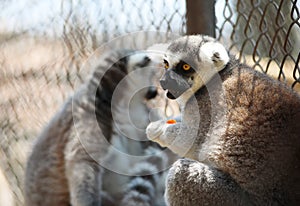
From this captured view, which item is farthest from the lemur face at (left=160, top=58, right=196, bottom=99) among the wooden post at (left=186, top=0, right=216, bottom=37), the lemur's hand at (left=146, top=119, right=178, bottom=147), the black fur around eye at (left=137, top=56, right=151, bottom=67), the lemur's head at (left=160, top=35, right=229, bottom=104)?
the black fur around eye at (left=137, top=56, right=151, bottom=67)

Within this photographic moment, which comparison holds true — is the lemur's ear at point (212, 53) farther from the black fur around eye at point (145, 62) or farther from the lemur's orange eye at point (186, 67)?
the black fur around eye at point (145, 62)

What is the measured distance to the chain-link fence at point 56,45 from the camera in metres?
2.95

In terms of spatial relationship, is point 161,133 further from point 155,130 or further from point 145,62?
point 145,62

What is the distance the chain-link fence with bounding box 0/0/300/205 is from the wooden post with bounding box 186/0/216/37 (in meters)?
0.27

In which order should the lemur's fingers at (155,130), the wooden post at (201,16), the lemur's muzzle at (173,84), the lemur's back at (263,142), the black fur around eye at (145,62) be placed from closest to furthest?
the lemur's back at (263,142)
the lemur's muzzle at (173,84)
the lemur's fingers at (155,130)
the wooden post at (201,16)
the black fur around eye at (145,62)

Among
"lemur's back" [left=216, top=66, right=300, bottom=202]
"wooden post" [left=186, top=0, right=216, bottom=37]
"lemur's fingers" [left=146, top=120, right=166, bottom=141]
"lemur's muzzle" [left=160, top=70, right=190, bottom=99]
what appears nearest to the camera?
"lemur's back" [left=216, top=66, right=300, bottom=202]

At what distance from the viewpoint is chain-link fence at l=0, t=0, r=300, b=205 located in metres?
2.95

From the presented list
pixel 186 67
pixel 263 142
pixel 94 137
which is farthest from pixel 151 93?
pixel 263 142

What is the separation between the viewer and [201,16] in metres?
2.36

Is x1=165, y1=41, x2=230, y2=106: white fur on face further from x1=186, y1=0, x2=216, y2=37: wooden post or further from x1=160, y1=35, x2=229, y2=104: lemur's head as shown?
x1=186, y1=0, x2=216, y2=37: wooden post

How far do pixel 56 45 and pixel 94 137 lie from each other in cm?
116

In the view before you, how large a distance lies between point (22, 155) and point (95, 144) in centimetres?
111

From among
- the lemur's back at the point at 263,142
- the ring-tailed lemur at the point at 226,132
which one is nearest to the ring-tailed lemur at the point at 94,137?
the ring-tailed lemur at the point at 226,132

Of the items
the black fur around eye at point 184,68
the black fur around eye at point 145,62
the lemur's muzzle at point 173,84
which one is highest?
the black fur around eye at point 184,68
